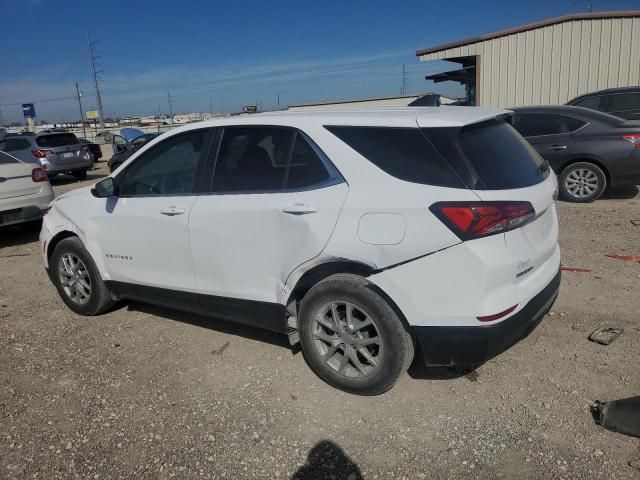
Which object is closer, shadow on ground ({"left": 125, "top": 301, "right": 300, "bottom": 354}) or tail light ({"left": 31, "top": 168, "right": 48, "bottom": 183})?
shadow on ground ({"left": 125, "top": 301, "right": 300, "bottom": 354})

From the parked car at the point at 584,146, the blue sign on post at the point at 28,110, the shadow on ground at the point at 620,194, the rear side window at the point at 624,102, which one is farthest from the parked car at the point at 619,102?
the blue sign on post at the point at 28,110

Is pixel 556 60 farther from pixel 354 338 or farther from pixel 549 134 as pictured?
pixel 354 338

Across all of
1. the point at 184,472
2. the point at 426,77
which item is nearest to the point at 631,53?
the point at 426,77

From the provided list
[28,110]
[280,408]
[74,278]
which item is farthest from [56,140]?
[28,110]

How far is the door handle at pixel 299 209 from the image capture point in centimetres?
308

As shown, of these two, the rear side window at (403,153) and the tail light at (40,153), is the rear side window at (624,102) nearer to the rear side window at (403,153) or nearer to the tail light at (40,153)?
the rear side window at (403,153)

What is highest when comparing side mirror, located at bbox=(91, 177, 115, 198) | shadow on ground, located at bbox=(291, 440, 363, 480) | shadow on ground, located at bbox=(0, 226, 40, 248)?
side mirror, located at bbox=(91, 177, 115, 198)

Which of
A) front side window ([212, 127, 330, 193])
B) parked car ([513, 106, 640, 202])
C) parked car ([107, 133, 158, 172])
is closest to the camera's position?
front side window ([212, 127, 330, 193])

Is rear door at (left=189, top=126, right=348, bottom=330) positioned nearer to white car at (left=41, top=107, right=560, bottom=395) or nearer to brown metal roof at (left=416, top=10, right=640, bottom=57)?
white car at (left=41, top=107, right=560, bottom=395)

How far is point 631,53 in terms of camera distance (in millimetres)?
14562

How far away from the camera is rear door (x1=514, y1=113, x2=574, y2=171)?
8258 millimetres

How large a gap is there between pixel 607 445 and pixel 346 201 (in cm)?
185

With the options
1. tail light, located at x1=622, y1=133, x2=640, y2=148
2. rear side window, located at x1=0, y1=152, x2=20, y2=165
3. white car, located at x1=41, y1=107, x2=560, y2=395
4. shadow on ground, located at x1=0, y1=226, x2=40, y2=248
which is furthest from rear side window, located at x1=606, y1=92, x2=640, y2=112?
rear side window, located at x1=0, y1=152, x2=20, y2=165

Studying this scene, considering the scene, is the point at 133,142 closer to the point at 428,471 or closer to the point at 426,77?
the point at 426,77
